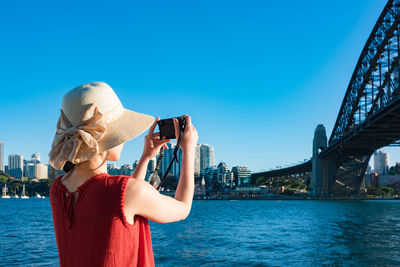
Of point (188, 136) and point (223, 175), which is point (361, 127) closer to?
point (188, 136)

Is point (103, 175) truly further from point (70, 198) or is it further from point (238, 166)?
point (238, 166)

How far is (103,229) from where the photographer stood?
149cm

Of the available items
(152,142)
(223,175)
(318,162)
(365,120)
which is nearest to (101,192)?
(152,142)

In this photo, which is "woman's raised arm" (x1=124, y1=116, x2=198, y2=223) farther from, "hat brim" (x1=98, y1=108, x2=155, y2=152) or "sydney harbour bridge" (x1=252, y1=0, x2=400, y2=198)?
"sydney harbour bridge" (x1=252, y1=0, x2=400, y2=198)

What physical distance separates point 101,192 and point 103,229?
13 cm

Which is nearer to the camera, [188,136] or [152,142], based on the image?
[188,136]

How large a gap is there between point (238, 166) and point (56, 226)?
627ft

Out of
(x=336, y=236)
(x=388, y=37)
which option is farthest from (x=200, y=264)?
(x=388, y=37)

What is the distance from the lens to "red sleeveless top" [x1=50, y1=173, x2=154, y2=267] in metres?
1.47

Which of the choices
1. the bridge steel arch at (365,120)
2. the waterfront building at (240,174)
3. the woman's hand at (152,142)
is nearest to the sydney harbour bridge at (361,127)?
the bridge steel arch at (365,120)

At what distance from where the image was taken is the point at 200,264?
47.8 ft

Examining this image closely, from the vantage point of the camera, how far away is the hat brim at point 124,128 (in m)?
1.57

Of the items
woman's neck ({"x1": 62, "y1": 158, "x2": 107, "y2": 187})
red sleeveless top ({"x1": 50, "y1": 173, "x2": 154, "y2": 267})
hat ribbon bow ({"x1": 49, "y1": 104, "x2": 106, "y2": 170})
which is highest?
hat ribbon bow ({"x1": 49, "y1": 104, "x2": 106, "y2": 170})

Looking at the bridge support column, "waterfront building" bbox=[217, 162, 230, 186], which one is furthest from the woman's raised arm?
"waterfront building" bbox=[217, 162, 230, 186]
